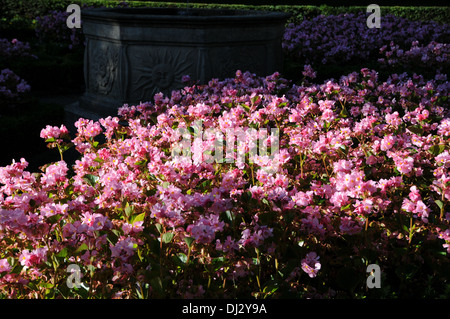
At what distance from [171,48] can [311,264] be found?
465 centimetres

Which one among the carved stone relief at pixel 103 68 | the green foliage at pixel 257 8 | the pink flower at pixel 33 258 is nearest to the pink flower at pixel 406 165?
the pink flower at pixel 33 258

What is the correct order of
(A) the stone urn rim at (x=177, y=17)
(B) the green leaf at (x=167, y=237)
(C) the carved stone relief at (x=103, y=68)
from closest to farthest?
(B) the green leaf at (x=167, y=237), (A) the stone urn rim at (x=177, y=17), (C) the carved stone relief at (x=103, y=68)

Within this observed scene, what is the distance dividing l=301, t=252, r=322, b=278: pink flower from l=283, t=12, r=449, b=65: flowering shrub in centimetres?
704

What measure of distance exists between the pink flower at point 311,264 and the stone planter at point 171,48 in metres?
4.38

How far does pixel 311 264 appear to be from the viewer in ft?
7.26

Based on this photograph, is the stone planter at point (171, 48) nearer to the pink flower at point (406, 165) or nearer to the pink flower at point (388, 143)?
the pink flower at point (388, 143)

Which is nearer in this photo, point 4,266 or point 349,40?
point 4,266

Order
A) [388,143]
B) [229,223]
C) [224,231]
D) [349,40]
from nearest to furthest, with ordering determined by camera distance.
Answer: [229,223] → [224,231] → [388,143] → [349,40]

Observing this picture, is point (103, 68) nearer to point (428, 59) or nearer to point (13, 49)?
point (13, 49)

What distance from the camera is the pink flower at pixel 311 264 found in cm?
216

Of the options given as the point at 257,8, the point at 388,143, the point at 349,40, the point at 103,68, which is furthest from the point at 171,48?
the point at 257,8

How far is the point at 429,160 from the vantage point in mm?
3006
